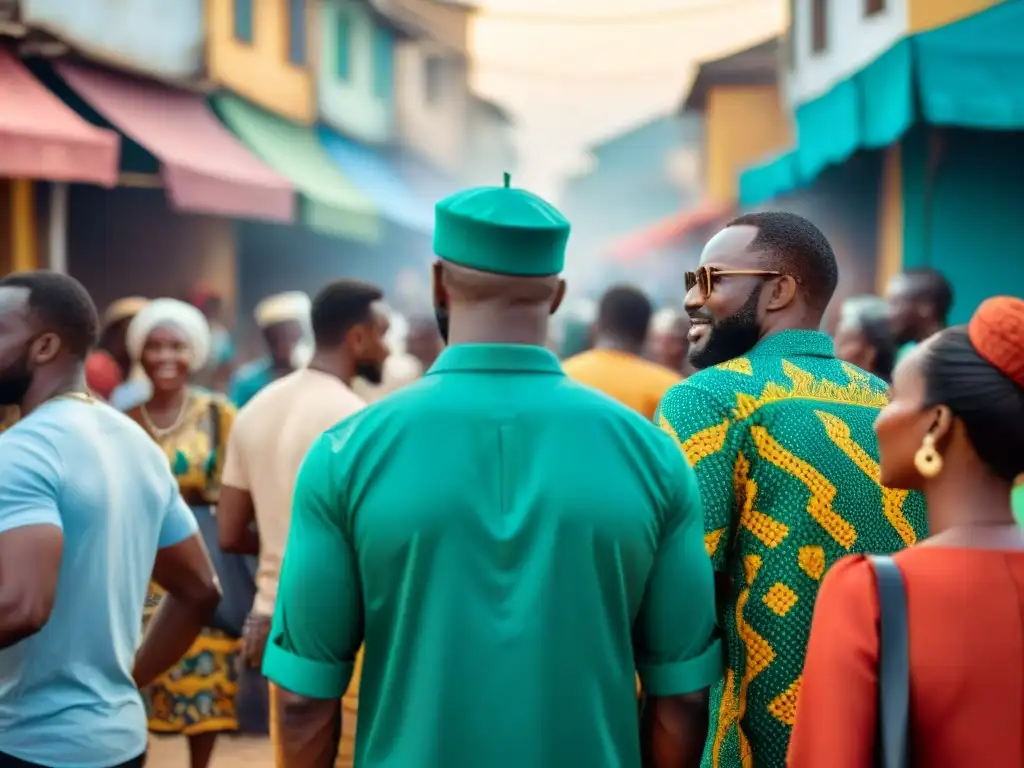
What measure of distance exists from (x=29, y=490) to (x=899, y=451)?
6.17ft

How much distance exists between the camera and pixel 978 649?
6.66ft

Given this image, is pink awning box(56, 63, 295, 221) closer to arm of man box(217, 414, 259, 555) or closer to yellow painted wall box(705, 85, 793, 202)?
arm of man box(217, 414, 259, 555)

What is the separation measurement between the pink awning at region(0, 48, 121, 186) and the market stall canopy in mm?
9814

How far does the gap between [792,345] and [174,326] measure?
4320 millimetres

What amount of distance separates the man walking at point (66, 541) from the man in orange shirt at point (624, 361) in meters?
3.14

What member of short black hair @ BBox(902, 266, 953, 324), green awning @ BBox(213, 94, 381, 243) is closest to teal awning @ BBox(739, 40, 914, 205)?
short black hair @ BBox(902, 266, 953, 324)

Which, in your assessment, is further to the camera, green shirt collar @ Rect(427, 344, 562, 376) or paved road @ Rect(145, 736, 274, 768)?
paved road @ Rect(145, 736, 274, 768)

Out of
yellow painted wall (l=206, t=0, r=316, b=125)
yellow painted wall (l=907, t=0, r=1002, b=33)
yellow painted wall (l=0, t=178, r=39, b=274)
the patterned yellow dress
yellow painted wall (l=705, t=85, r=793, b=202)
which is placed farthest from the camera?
yellow painted wall (l=705, t=85, r=793, b=202)

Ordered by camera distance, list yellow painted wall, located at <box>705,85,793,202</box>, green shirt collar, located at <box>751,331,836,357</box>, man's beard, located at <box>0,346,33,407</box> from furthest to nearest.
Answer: yellow painted wall, located at <box>705,85,793,202</box> < man's beard, located at <box>0,346,33,407</box> < green shirt collar, located at <box>751,331,836,357</box>

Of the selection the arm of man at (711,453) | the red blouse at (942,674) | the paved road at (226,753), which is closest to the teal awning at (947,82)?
the paved road at (226,753)

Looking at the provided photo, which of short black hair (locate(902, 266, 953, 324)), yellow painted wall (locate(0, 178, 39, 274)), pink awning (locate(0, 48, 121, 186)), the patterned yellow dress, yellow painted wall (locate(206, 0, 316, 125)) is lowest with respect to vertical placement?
the patterned yellow dress

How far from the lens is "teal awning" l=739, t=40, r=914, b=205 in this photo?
979 cm

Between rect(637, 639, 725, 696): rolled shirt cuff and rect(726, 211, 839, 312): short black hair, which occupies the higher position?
rect(726, 211, 839, 312): short black hair

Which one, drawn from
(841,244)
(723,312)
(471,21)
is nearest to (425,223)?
(841,244)
